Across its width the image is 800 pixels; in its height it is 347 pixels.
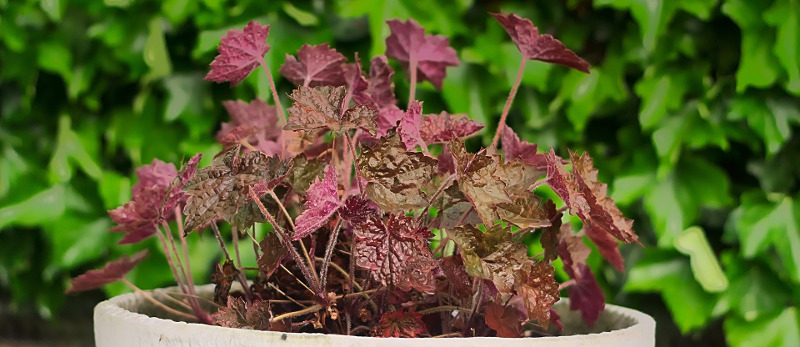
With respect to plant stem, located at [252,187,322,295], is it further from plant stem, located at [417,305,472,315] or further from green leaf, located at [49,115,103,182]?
green leaf, located at [49,115,103,182]

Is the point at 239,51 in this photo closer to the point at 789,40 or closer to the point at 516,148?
the point at 516,148

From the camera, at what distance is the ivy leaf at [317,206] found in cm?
37

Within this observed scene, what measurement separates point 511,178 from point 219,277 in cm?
22

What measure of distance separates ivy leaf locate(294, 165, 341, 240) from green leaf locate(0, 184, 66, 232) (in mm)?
957

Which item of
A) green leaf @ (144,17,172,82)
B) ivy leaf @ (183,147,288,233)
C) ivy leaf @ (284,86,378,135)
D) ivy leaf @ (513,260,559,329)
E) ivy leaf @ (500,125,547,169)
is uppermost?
ivy leaf @ (284,86,378,135)

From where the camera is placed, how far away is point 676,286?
102 centimetres

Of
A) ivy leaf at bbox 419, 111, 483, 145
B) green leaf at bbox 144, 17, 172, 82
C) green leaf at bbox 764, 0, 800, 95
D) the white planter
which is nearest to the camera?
the white planter

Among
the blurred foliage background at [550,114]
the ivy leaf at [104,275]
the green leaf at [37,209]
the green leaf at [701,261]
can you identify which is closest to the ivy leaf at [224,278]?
the ivy leaf at [104,275]

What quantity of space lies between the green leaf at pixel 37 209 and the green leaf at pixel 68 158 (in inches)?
1.2

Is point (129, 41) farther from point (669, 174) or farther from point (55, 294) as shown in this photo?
point (669, 174)

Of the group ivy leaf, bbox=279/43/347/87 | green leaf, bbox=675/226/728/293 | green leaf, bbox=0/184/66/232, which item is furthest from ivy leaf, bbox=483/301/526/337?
green leaf, bbox=0/184/66/232

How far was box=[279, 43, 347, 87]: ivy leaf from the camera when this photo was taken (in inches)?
20.5

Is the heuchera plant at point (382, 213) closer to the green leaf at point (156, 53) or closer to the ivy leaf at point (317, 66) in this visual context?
the ivy leaf at point (317, 66)

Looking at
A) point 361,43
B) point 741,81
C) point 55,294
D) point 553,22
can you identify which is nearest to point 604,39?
point 553,22
